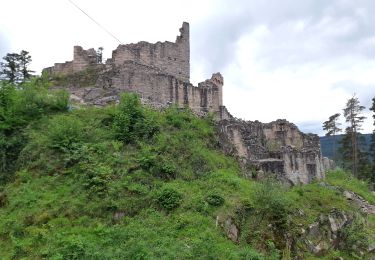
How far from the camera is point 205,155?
62.6 ft

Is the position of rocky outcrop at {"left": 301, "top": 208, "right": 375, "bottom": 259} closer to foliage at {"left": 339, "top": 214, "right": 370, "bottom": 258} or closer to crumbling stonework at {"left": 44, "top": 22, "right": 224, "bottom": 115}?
foliage at {"left": 339, "top": 214, "right": 370, "bottom": 258}

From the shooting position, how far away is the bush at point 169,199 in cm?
1530

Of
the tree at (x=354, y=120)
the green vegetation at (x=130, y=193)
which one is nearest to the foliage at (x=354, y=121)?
the tree at (x=354, y=120)

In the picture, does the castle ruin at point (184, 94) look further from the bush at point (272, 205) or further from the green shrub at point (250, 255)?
the green shrub at point (250, 255)

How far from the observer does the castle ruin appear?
22938mm

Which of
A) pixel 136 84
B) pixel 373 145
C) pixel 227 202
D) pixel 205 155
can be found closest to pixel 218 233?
pixel 227 202

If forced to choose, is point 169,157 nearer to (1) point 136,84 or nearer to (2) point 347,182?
(1) point 136,84

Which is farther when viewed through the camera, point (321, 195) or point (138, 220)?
point (321, 195)

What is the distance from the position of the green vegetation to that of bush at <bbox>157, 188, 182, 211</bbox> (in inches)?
1.3

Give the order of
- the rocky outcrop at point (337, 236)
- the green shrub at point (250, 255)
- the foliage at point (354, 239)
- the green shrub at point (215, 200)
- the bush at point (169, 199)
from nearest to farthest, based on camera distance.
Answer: the green shrub at point (250, 255), the bush at point (169, 199), the green shrub at point (215, 200), the rocky outcrop at point (337, 236), the foliage at point (354, 239)

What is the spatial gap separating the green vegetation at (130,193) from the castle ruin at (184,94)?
2418 millimetres

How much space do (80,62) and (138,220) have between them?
52.6 feet

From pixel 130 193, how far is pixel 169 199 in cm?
141

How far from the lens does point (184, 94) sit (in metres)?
27.6
